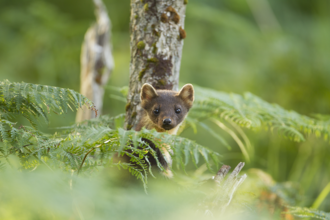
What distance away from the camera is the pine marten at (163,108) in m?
3.57

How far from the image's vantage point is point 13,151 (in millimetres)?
2201

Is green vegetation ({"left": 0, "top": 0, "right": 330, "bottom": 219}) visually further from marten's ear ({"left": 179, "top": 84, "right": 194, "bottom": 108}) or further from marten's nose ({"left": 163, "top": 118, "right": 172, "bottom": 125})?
marten's nose ({"left": 163, "top": 118, "right": 172, "bottom": 125})

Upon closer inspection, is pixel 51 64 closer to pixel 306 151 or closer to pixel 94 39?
pixel 94 39

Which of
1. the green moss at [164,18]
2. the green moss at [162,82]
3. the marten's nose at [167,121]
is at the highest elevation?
the green moss at [164,18]

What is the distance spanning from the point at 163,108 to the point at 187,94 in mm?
407

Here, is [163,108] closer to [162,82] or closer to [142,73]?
[162,82]

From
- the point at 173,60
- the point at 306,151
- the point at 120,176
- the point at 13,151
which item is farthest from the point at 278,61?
the point at 13,151

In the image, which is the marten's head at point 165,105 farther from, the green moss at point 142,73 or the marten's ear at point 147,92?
the green moss at point 142,73

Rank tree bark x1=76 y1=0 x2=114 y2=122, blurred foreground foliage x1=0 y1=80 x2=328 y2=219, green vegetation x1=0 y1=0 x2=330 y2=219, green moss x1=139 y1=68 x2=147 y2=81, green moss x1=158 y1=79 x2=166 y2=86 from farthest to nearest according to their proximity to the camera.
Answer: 1. tree bark x1=76 y1=0 x2=114 y2=122
2. green moss x1=158 y1=79 x2=166 y2=86
3. green moss x1=139 y1=68 x2=147 y2=81
4. blurred foreground foliage x1=0 y1=80 x2=328 y2=219
5. green vegetation x1=0 y1=0 x2=330 y2=219

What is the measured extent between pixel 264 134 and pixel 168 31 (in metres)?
5.41

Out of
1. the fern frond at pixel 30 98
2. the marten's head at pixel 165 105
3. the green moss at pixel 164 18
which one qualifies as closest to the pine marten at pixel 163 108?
the marten's head at pixel 165 105

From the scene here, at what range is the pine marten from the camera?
3.57m

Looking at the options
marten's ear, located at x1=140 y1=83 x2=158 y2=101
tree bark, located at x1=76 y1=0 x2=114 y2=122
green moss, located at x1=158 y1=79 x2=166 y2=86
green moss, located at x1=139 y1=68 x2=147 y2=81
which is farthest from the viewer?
tree bark, located at x1=76 y1=0 x2=114 y2=122

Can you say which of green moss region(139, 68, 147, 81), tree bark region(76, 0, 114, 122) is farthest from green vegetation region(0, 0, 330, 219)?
tree bark region(76, 0, 114, 122)
